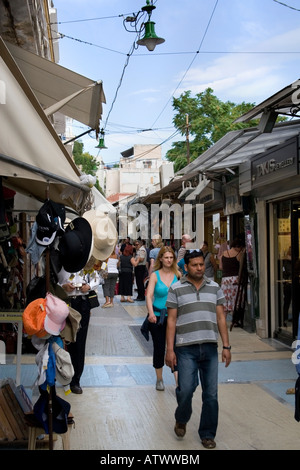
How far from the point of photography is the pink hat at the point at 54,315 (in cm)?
429

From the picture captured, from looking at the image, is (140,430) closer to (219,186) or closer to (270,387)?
(270,387)

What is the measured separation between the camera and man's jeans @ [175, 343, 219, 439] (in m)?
5.29

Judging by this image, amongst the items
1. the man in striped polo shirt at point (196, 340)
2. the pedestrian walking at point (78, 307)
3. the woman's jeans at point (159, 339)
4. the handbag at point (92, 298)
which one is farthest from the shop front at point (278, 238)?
the man in striped polo shirt at point (196, 340)

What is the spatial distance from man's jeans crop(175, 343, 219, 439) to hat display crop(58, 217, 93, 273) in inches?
56.1

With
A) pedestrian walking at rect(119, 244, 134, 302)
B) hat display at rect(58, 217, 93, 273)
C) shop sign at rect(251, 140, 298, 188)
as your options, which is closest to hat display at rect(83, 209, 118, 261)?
hat display at rect(58, 217, 93, 273)

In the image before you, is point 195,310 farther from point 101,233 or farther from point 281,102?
point 281,102

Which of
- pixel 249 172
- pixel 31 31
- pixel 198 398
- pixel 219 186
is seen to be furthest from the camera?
pixel 219 186

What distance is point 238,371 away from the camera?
8.33 metres

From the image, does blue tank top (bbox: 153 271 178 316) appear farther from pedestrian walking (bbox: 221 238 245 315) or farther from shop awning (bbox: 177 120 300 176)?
pedestrian walking (bbox: 221 238 245 315)

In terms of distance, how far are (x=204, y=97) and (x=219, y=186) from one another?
1685 centimetres

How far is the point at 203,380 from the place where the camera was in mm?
5379

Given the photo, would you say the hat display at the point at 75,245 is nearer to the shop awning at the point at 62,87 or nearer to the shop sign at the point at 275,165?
the shop awning at the point at 62,87

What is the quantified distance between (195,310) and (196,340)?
0.91ft

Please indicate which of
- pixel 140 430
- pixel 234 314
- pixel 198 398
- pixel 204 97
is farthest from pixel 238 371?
pixel 204 97
